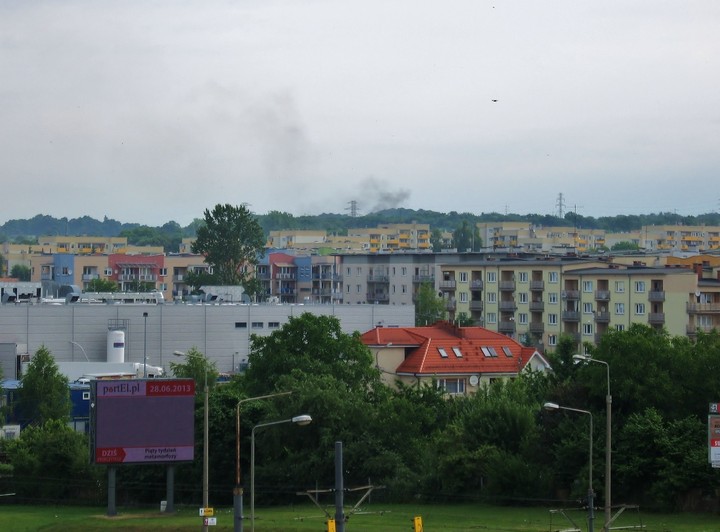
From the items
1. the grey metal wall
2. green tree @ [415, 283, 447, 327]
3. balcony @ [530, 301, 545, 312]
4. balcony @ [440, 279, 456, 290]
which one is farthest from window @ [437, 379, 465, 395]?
green tree @ [415, 283, 447, 327]

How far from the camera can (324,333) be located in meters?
71.2

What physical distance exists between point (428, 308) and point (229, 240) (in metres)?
32.8

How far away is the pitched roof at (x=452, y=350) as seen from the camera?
84.2 m

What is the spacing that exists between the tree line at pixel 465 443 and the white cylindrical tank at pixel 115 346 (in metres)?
33.8

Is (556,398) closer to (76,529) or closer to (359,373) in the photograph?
(359,373)

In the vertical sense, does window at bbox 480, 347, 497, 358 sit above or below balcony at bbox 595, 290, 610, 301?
below

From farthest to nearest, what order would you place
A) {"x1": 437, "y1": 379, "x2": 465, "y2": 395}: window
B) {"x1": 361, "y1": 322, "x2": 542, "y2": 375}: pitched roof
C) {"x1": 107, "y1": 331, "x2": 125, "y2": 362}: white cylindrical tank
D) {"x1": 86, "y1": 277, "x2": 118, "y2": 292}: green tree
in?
{"x1": 86, "y1": 277, "x2": 118, "y2": 292}: green tree < {"x1": 107, "y1": 331, "x2": 125, "y2": 362}: white cylindrical tank < {"x1": 361, "y1": 322, "x2": 542, "y2": 375}: pitched roof < {"x1": 437, "y1": 379, "x2": 465, "y2": 395}: window

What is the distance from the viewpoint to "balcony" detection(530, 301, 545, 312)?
118 metres

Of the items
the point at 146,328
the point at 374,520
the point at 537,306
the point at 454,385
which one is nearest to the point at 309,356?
A: the point at 454,385

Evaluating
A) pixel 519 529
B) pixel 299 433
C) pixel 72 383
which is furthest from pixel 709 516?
pixel 72 383

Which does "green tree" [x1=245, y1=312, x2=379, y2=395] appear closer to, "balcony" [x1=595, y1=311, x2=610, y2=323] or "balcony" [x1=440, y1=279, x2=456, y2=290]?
"balcony" [x1=595, y1=311, x2=610, y2=323]

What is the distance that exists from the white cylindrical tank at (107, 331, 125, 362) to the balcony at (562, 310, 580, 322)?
36848mm

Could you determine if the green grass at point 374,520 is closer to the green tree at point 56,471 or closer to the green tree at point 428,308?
the green tree at point 56,471

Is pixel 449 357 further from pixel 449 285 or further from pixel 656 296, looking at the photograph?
Answer: pixel 449 285
